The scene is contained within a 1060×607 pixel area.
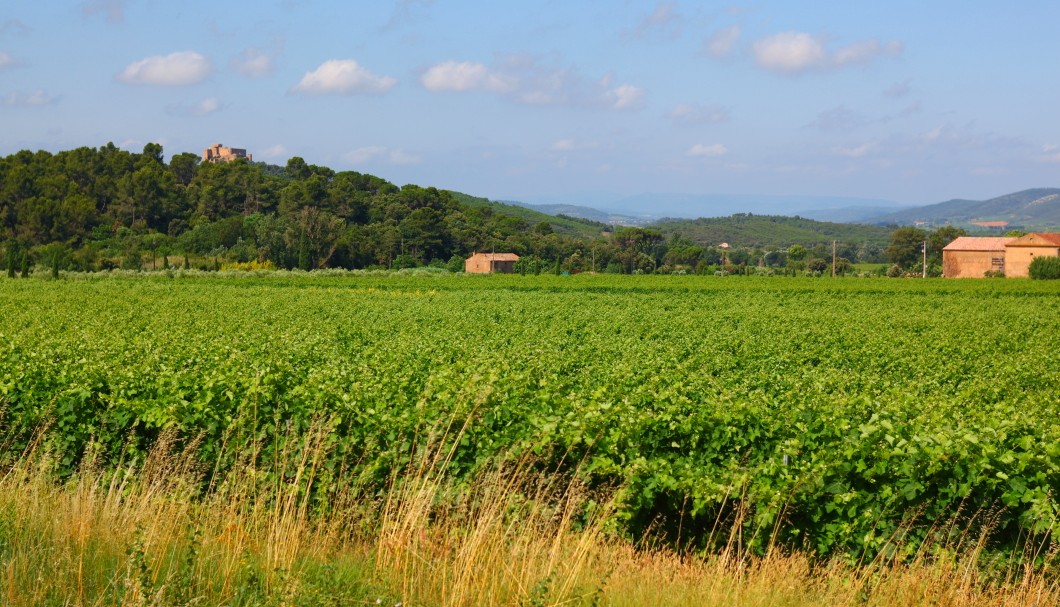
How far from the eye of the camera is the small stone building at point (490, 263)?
114812 mm

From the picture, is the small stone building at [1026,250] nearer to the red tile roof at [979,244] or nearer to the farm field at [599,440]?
the red tile roof at [979,244]

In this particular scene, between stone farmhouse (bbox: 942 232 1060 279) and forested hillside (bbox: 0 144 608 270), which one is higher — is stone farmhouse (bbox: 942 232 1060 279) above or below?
below

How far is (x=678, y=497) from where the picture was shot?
24.1 ft

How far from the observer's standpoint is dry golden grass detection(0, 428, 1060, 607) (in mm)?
5250

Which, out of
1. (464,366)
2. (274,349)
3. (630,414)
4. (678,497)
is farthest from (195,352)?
(678,497)

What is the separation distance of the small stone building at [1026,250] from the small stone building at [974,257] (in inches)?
98.2

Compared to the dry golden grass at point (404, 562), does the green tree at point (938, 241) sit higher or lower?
higher

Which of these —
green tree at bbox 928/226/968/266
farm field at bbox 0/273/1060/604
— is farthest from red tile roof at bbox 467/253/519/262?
farm field at bbox 0/273/1060/604

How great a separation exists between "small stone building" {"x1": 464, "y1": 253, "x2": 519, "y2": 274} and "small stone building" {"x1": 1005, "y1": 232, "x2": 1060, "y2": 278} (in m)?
55.0

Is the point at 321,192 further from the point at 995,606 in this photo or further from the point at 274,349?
the point at 995,606

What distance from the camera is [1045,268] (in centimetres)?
7656

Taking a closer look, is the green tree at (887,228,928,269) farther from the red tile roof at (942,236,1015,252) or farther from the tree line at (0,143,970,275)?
the red tile roof at (942,236,1015,252)

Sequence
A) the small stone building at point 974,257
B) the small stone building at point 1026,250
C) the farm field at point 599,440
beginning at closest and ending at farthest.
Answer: the farm field at point 599,440 < the small stone building at point 1026,250 < the small stone building at point 974,257

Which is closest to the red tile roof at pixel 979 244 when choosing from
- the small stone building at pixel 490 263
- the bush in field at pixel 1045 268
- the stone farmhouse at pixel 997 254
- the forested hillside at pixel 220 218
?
the stone farmhouse at pixel 997 254
